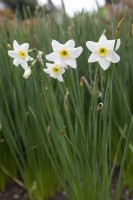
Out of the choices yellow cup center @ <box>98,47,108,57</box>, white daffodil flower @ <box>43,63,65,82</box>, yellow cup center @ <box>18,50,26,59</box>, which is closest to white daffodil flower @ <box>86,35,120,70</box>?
yellow cup center @ <box>98,47,108,57</box>

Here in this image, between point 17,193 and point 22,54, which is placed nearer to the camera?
point 22,54

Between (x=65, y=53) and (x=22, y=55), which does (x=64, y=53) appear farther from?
(x=22, y=55)

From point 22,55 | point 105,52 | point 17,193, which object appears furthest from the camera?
point 17,193

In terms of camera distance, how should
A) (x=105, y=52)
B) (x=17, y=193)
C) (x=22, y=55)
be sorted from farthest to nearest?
(x=17, y=193), (x=22, y=55), (x=105, y=52)

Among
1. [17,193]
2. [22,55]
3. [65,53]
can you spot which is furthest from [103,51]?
[17,193]

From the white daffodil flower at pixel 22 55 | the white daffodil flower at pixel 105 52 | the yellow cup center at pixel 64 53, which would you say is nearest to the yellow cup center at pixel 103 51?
the white daffodil flower at pixel 105 52

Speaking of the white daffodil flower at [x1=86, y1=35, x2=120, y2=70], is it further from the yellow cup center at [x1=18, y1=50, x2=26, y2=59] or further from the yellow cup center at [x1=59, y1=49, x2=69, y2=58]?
the yellow cup center at [x1=18, y1=50, x2=26, y2=59]

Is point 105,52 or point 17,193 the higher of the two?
point 105,52

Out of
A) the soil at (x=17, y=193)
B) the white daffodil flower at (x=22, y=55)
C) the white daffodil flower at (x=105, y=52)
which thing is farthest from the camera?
the soil at (x=17, y=193)

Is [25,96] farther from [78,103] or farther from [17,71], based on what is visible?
[78,103]

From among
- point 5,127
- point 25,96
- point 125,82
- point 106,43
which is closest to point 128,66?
point 125,82

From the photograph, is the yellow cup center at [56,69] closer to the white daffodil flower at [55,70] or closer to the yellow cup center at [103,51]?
the white daffodil flower at [55,70]
